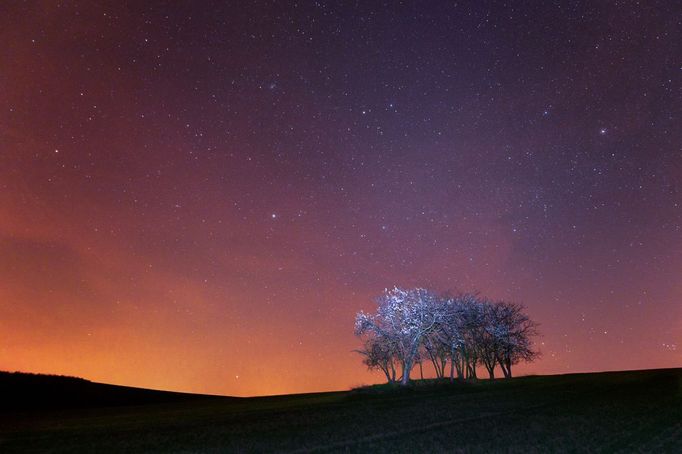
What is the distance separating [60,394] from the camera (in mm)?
60406

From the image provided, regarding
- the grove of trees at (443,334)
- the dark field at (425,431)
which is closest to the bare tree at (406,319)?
the grove of trees at (443,334)

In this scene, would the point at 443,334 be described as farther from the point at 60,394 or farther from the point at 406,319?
the point at 60,394

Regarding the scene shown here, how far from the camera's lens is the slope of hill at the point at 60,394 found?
54.1 meters

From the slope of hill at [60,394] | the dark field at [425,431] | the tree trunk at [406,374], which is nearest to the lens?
the dark field at [425,431]

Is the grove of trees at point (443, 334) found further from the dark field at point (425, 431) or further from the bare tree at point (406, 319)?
the dark field at point (425, 431)

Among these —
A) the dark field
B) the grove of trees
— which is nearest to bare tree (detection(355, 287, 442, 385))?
the grove of trees

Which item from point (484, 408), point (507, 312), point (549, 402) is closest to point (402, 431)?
point (484, 408)

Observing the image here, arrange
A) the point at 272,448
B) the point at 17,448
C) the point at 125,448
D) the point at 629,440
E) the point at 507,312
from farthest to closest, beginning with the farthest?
the point at 507,312, the point at 17,448, the point at 125,448, the point at 272,448, the point at 629,440

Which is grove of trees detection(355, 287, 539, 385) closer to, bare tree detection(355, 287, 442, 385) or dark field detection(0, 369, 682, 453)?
bare tree detection(355, 287, 442, 385)

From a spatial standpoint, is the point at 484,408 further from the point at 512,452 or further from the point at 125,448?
the point at 125,448

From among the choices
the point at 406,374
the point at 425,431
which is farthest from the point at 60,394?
the point at 425,431

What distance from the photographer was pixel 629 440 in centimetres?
1545

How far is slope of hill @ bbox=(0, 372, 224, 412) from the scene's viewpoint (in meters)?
54.1

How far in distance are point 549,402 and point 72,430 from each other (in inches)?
Answer: 1036
